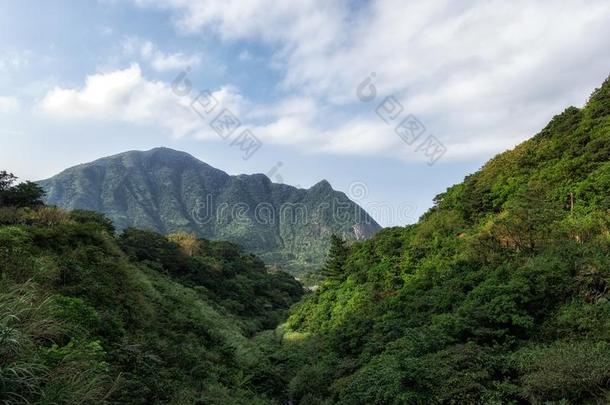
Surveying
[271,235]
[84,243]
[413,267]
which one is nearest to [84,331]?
[84,243]

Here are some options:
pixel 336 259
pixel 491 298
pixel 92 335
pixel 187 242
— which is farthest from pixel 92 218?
pixel 491 298

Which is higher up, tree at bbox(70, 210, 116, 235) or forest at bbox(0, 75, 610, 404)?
tree at bbox(70, 210, 116, 235)

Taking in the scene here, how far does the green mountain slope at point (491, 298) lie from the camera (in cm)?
1104

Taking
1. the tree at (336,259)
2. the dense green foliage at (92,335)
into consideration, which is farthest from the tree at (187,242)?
the tree at (336,259)

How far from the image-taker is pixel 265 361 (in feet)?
72.9

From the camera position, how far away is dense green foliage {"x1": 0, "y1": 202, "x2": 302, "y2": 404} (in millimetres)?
4547

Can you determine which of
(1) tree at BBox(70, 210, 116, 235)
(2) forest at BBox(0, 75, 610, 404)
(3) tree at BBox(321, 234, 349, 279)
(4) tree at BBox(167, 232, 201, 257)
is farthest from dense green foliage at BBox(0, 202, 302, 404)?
(4) tree at BBox(167, 232, 201, 257)

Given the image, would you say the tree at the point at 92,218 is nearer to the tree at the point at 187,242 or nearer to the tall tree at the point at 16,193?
the tall tree at the point at 16,193

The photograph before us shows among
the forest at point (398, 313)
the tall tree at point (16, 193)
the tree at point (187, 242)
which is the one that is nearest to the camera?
the forest at point (398, 313)

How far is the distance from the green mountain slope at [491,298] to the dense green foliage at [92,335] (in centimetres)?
469

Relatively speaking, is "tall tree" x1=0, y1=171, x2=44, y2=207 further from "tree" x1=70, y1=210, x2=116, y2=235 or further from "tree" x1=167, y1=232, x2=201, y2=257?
"tree" x1=167, y1=232, x2=201, y2=257

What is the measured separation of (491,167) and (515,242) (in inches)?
483

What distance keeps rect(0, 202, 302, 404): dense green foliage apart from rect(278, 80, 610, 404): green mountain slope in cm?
469

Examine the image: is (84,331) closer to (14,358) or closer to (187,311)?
(14,358)
